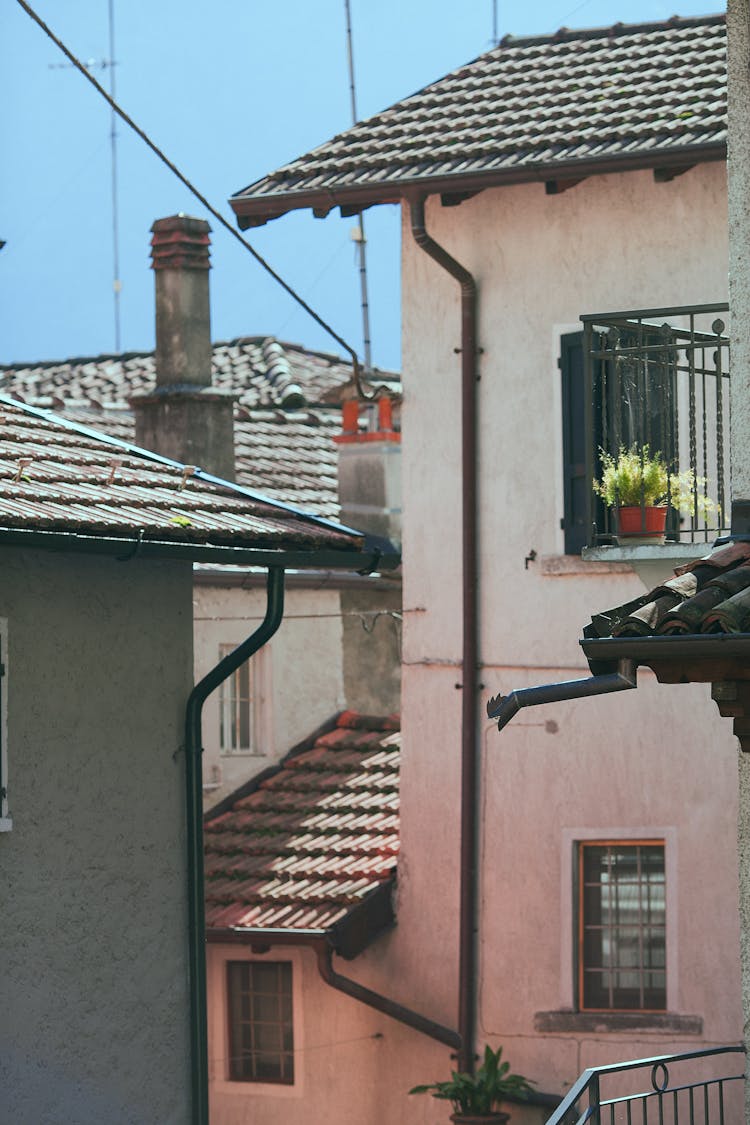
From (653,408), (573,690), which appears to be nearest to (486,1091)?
(653,408)

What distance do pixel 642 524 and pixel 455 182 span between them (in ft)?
14.3

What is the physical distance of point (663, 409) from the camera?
1276 centimetres

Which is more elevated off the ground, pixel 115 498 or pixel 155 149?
pixel 155 149

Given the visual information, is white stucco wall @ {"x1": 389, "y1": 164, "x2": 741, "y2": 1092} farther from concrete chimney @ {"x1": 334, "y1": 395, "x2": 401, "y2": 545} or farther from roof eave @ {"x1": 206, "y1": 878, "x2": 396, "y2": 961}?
concrete chimney @ {"x1": 334, "y1": 395, "x2": 401, "y2": 545}

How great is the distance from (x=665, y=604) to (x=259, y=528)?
4.29 meters

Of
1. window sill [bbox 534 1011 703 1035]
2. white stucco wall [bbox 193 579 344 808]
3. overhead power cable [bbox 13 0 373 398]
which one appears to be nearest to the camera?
overhead power cable [bbox 13 0 373 398]

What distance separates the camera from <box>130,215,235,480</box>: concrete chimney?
64.5ft

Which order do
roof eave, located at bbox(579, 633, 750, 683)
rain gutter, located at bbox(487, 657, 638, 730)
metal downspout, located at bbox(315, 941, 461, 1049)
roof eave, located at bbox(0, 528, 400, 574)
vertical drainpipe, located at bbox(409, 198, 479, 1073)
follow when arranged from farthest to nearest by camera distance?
metal downspout, located at bbox(315, 941, 461, 1049) → vertical drainpipe, located at bbox(409, 198, 479, 1073) → roof eave, located at bbox(0, 528, 400, 574) → rain gutter, located at bbox(487, 657, 638, 730) → roof eave, located at bbox(579, 633, 750, 683)

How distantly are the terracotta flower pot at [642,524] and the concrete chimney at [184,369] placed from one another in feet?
24.8

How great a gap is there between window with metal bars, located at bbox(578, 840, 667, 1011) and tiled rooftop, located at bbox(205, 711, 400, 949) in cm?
166

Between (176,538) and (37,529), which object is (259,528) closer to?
(176,538)

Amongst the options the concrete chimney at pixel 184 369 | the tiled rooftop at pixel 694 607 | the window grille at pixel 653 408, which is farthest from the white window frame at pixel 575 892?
the tiled rooftop at pixel 694 607

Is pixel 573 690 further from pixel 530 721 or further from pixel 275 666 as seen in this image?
pixel 275 666

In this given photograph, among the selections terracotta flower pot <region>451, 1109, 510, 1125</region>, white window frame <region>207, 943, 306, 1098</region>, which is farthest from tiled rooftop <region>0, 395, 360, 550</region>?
white window frame <region>207, 943, 306, 1098</region>
